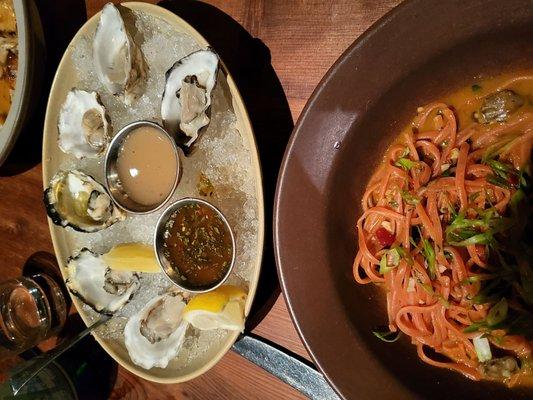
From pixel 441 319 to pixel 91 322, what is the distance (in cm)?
142

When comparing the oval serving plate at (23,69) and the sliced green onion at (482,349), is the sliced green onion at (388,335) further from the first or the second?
the oval serving plate at (23,69)

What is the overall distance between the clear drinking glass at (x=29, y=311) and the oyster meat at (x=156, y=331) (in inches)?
23.9

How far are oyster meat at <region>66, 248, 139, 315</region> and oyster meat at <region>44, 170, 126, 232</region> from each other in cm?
13

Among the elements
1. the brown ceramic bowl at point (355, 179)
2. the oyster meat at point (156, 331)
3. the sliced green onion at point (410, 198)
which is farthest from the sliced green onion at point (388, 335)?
the oyster meat at point (156, 331)

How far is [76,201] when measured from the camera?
203 centimetres

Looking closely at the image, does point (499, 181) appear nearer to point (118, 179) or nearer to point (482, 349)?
point (482, 349)

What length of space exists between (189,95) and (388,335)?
3.36 ft

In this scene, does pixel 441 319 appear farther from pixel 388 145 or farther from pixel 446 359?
pixel 388 145

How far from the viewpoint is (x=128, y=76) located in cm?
181

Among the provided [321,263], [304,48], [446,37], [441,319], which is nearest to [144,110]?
[304,48]

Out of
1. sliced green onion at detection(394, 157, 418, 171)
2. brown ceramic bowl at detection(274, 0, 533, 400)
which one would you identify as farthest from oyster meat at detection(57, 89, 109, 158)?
sliced green onion at detection(394, 157, 418, 171)

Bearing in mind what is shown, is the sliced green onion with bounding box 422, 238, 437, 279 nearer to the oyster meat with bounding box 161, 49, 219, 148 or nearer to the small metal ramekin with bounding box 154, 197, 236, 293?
the small metal ramekin with bounding box 154, 197, 236, 293

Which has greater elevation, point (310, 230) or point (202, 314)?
point (310, 230)

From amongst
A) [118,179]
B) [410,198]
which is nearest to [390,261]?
[410,198]
